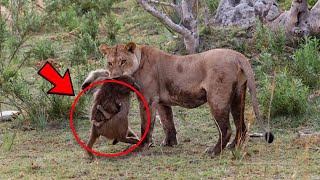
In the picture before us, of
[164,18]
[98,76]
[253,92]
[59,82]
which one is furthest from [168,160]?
[164,18]

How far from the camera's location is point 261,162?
6.56 meters

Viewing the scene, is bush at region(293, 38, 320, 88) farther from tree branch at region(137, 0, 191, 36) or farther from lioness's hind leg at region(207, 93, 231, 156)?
lioness's hind leg at region(207, 93, 231, 156)

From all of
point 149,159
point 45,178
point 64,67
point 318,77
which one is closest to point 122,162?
point 149,159

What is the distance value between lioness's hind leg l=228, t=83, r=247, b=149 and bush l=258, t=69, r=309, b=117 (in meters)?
1.07

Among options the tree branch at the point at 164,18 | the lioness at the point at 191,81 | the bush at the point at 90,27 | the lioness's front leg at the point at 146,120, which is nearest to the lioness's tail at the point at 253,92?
the lioness at the point at 191,81

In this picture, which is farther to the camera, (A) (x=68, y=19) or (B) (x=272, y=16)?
(A) (x=68, y=19)

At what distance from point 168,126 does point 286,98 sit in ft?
4.60

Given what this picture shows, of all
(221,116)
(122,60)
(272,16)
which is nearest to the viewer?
(221,116)

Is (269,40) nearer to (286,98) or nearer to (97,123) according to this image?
(286,98)

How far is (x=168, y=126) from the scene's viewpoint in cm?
760

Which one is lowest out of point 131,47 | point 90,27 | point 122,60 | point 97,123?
point 97,123

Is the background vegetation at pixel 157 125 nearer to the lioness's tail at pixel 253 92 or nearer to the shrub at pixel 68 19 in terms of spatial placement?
the shrub at pixel 68 19

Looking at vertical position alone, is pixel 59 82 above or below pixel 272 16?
below

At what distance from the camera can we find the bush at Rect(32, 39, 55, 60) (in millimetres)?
11686
